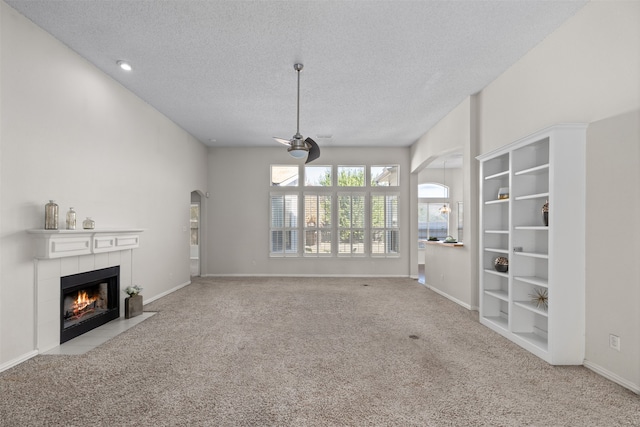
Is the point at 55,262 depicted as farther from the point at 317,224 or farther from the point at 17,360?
the point at 317,224

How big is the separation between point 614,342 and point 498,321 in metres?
1.39

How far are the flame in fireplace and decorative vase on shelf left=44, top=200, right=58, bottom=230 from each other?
1160 mm

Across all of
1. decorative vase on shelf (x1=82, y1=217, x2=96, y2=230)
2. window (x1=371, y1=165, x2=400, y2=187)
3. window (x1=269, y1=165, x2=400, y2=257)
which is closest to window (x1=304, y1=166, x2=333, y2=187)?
window (x1=269, y1=165, x2=400, y2=257)

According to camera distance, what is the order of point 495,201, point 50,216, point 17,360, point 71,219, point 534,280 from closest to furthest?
1. point 17,360
2. point 50,216
3. point 534,280
4. point 71,219
5. point 495,201

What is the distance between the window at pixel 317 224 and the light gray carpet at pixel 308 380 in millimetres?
3811

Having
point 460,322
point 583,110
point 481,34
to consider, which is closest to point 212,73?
point 481,34

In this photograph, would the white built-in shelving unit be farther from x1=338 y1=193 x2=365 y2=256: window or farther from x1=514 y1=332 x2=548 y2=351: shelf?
x1=338 y1=193 x2=365 y2=256: window

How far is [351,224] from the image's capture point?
8.32 metres

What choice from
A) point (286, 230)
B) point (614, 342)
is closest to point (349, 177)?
point (286, 230)

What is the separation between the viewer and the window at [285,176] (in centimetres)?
840

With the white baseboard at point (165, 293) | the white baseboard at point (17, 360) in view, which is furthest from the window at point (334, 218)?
the white baseboard at point (17, 360)

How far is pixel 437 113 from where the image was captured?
19.4ft

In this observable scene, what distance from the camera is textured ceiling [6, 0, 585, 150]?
9.99 ft

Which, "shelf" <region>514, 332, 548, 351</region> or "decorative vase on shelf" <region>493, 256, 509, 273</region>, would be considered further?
"decorative vase on shelf" <region>493, 256, 509, 273</region>
